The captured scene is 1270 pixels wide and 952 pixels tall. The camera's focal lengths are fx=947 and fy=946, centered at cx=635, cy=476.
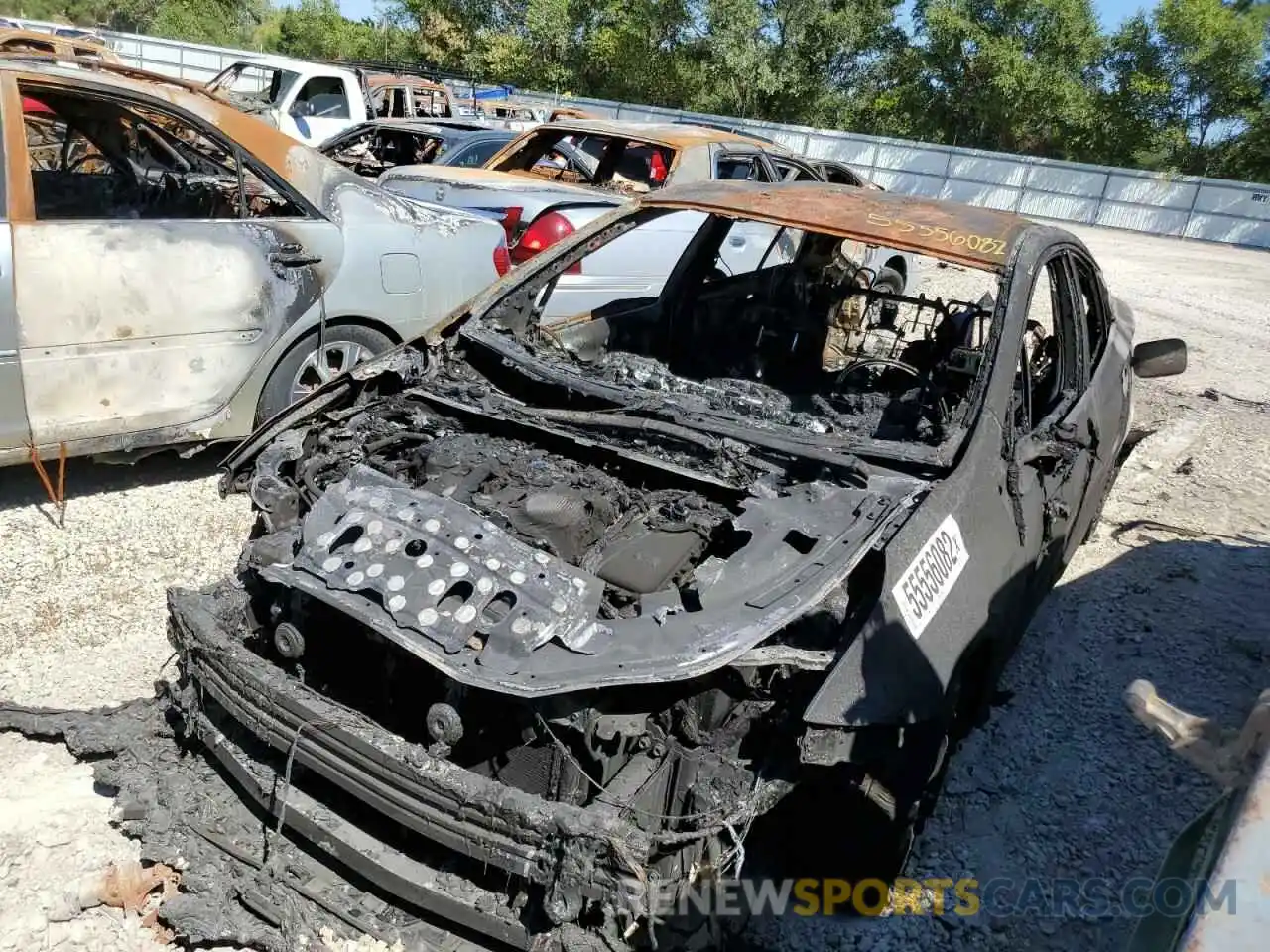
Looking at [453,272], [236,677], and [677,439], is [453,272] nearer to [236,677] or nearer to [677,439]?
[677,439]

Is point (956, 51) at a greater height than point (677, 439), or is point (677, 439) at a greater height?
point (956, 51)

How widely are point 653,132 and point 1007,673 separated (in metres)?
5.01

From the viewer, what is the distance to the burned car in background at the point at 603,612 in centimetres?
206

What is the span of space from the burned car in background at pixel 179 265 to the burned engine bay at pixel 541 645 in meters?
1.35

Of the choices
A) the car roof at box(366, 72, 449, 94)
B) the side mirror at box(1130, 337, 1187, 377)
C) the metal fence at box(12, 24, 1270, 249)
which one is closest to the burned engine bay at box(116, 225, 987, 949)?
the side mirror at box(1130, 337, 1187, 377)

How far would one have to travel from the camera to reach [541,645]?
2.07m

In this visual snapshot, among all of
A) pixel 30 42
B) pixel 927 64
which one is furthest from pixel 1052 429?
pixel 927 64

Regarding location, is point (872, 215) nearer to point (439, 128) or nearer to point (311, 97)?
point (439, 128)

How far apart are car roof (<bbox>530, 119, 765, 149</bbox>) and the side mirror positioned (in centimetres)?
382

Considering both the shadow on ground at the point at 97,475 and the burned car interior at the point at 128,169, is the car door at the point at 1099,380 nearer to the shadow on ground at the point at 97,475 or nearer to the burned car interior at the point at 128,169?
the burned car interior at the point at 128,169

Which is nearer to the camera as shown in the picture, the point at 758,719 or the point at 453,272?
the point at 758,719

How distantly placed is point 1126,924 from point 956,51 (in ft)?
114

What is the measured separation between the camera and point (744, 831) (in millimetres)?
2154

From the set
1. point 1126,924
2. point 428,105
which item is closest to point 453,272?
point 1126,924
